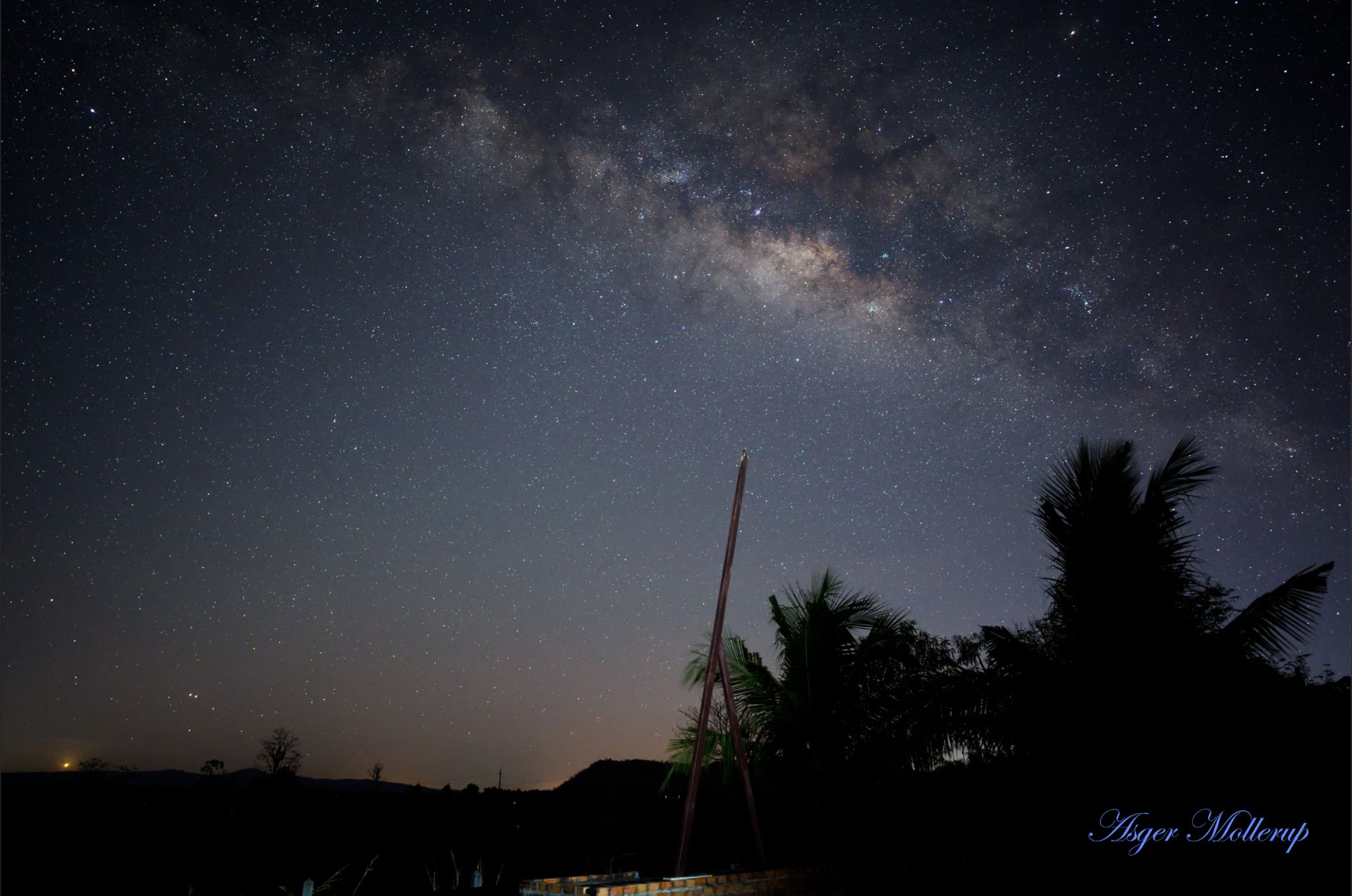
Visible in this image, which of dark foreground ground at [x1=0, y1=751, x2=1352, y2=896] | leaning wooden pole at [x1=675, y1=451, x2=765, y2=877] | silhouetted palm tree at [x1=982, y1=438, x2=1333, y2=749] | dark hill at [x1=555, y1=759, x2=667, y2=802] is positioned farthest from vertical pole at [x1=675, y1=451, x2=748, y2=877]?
dark hill at [x1=555, y1=759, x2=667, y2=802]

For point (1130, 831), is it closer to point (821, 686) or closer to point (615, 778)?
point (821, 686)

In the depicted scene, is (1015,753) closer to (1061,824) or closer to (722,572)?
(1061,824)

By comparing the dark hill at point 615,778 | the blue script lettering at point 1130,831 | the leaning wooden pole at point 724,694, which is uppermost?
the leaning wooden pole at point 724,694

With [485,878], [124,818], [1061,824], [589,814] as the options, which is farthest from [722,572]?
[124,818]

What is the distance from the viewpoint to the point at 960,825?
12516 millimetres

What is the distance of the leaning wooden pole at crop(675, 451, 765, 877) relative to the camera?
776 centimetres

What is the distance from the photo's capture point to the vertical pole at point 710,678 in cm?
760

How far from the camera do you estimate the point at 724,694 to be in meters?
8.58

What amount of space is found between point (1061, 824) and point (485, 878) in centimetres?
1161

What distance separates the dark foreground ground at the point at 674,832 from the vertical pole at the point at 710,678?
80cm

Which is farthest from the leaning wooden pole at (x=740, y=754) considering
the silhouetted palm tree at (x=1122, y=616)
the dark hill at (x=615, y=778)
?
the dark hill at (x=615, y=778)

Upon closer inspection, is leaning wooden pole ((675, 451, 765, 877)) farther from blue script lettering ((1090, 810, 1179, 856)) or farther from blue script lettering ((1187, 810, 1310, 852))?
blue script lettering ((1187, 810, 1310, 852))

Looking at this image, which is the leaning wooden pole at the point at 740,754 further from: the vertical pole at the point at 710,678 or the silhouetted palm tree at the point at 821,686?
the silhouetted palm tree at the point at 821,686

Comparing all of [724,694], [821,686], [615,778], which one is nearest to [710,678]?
[724,694]
